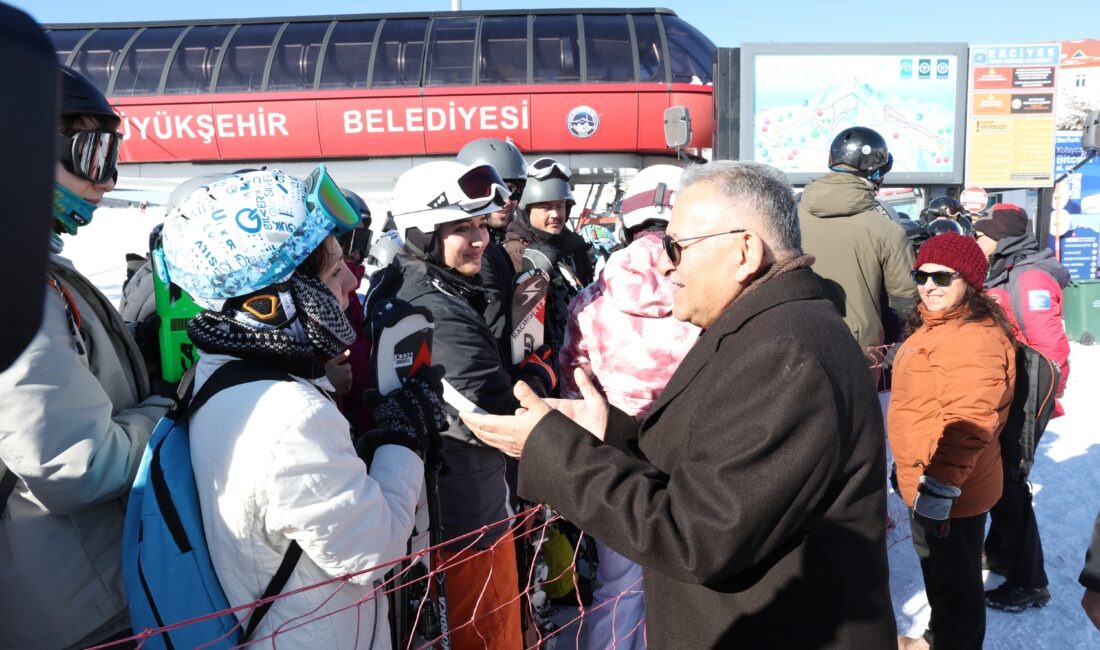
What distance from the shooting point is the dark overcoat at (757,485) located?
1367 millimetres

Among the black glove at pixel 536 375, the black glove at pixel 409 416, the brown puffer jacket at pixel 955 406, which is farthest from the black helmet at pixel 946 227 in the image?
the black glove at pixel 409 416

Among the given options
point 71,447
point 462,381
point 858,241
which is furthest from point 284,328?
point 858,241

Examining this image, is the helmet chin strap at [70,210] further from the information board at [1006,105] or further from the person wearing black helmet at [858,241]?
the information board at [1006,105]

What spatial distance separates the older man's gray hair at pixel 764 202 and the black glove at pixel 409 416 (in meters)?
0.90

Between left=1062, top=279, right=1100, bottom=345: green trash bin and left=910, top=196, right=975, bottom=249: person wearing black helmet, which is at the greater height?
left=910, top=196, right=975, bottom=249: person wearing black helmet

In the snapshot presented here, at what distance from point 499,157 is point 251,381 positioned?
Answer: 3.38m

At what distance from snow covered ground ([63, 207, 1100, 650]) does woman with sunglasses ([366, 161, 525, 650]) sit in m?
2.22

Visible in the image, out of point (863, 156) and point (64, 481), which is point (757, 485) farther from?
point (863, 156)

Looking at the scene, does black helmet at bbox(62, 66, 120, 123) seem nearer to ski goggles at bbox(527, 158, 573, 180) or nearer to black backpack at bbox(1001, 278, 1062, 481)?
ski goggles at bbox(527, 158, 573, 180)

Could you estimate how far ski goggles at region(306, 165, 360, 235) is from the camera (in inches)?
69.0

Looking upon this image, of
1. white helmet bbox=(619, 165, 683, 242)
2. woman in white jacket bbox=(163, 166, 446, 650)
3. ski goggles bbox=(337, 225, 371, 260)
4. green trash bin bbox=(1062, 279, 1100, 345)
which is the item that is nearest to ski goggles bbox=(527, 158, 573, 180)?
ski goggles bbox=(337, 225, 371, 260)

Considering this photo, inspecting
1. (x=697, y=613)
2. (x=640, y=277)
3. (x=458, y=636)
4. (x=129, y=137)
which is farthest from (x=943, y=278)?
(x=129, y=137)

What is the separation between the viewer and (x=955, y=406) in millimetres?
2873

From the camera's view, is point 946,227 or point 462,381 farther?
point 946,227
